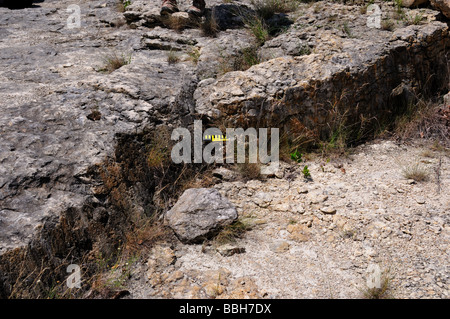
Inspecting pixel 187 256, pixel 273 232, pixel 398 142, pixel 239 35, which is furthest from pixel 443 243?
pixel 239 35

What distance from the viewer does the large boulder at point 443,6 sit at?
459 cm

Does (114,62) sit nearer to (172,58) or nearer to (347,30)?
(172,58)

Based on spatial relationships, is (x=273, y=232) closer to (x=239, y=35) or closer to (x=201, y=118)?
(x=201, y=118)

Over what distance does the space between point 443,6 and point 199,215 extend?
14.0 ft

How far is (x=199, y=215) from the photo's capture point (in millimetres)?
3119

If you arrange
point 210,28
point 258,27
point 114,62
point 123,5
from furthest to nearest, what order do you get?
point 123,5 → point 210,28 → point 258,27 → point 114,62

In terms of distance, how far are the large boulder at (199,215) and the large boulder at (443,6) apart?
396 centimetres

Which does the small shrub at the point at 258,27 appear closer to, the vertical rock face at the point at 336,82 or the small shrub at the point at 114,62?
the vertical rock face at the point at 336,82

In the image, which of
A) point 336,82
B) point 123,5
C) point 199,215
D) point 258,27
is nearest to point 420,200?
point 336,82

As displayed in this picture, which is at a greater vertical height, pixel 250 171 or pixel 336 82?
pixel 336 82

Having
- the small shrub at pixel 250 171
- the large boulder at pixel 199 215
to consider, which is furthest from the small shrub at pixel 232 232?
the small shrub at pixel 250 171

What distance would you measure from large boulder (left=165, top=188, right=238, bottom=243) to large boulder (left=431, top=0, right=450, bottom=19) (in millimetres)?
3961

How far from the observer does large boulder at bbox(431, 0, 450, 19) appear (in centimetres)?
459

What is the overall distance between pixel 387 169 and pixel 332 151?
2.00 feet
